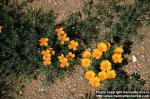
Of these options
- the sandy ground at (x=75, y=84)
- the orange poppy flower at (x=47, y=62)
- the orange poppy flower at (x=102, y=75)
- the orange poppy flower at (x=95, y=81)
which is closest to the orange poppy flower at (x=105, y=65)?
the orange poppy flower at (x=102, y=75)

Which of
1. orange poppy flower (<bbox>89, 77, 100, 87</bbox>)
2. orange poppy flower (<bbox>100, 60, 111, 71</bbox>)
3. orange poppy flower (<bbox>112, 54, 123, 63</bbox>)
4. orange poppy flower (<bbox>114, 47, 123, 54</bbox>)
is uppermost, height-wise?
orange poppy flower (<bbox>114, 47, 123, 54</bbox>)

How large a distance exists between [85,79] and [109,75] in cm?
56

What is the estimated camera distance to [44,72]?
6.79m

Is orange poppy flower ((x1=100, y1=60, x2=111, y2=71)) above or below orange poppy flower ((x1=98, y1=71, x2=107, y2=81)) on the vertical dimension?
above

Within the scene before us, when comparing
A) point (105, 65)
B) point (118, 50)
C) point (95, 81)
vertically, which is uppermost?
point (118, 50)

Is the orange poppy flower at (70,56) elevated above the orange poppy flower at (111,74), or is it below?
above

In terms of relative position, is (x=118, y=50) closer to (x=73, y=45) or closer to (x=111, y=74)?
(x=111, y=74)

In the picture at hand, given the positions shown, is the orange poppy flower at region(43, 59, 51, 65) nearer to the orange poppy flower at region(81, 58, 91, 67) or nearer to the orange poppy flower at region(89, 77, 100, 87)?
the orange poppy flower at region(81, 58, 91, 67)

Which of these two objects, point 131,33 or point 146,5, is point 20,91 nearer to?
point 131,33

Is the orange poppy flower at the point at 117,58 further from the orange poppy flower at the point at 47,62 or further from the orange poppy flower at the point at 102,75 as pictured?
the orange poppy flower at the point at 47,62

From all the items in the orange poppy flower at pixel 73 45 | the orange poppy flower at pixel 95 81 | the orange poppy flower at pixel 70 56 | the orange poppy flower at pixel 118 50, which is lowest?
the orange poppy flower at pixel 95 81

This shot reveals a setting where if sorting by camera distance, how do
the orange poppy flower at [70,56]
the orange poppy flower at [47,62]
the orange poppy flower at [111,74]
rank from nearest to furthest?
the orange poppy flower at [111,74], the orange poppy flower at [47,62], the orange poppy flower at [70,56]

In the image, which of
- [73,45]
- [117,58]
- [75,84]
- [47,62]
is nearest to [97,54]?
[117,58]

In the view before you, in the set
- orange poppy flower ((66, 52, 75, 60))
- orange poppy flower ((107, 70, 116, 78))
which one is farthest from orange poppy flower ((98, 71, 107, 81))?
orange poppy flower ((66, 52, 75, 60))
